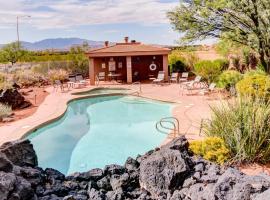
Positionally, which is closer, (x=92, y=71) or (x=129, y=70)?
(x=92, y=71)

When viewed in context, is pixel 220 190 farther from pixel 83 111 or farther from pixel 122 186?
pixel 83 111

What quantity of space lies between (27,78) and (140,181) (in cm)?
2200

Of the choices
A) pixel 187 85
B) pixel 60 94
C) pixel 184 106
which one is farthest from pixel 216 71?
pixel 60 94

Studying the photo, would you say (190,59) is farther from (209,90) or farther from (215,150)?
(215,150)

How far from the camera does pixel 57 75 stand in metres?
29.8

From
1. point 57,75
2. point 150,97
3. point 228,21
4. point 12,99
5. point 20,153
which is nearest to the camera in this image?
point 20,153

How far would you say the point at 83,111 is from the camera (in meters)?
21.0

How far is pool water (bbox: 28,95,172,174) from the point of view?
39.0 feet

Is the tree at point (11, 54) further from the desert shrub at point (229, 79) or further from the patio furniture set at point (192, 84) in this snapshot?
the desert shrub at point (229, 79)

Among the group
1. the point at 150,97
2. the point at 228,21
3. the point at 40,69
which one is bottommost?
the point at 150,97

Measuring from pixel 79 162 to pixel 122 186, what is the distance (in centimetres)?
406

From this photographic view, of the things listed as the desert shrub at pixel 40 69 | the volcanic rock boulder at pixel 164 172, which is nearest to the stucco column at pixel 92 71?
the desert shrub at pixel 40 69

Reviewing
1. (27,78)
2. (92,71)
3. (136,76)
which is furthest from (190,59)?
(27,78)

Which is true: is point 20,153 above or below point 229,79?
below
